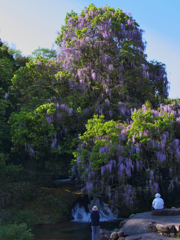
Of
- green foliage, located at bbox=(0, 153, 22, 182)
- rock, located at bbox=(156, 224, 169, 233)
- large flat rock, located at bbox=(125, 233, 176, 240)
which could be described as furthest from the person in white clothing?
green foliage, located at bbox=(0, 153, 22, 182)

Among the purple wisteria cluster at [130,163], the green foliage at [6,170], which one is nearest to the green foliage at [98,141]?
the purple wisteria cluster at [130,163]

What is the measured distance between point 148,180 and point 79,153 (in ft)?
18.9

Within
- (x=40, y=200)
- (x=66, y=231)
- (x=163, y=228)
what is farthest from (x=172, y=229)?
(x=40, y=200)

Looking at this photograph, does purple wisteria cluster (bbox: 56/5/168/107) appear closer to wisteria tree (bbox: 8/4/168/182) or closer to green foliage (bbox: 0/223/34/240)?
wisteria tree (bbox: 8/4/168/182)

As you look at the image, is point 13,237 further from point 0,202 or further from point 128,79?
point 128,79

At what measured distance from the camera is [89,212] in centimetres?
2422

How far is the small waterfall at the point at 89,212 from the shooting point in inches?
928

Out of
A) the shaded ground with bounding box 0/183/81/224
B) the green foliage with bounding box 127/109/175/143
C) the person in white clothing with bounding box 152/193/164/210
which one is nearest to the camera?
the person in white clothing with bounding box 152/193/164/210

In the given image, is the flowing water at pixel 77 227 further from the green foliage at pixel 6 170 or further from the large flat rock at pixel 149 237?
the large flat rock at pixel 149 237

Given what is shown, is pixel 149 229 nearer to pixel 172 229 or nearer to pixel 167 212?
pixel 172 229

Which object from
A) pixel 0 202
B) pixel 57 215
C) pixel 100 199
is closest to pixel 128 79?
pixel 100 199

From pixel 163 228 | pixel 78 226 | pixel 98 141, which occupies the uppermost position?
pixel 98 141

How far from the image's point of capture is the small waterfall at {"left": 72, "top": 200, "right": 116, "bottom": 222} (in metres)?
23.6

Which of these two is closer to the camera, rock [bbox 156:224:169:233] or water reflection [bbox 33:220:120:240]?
rock [bbox 156:224:169:233]
